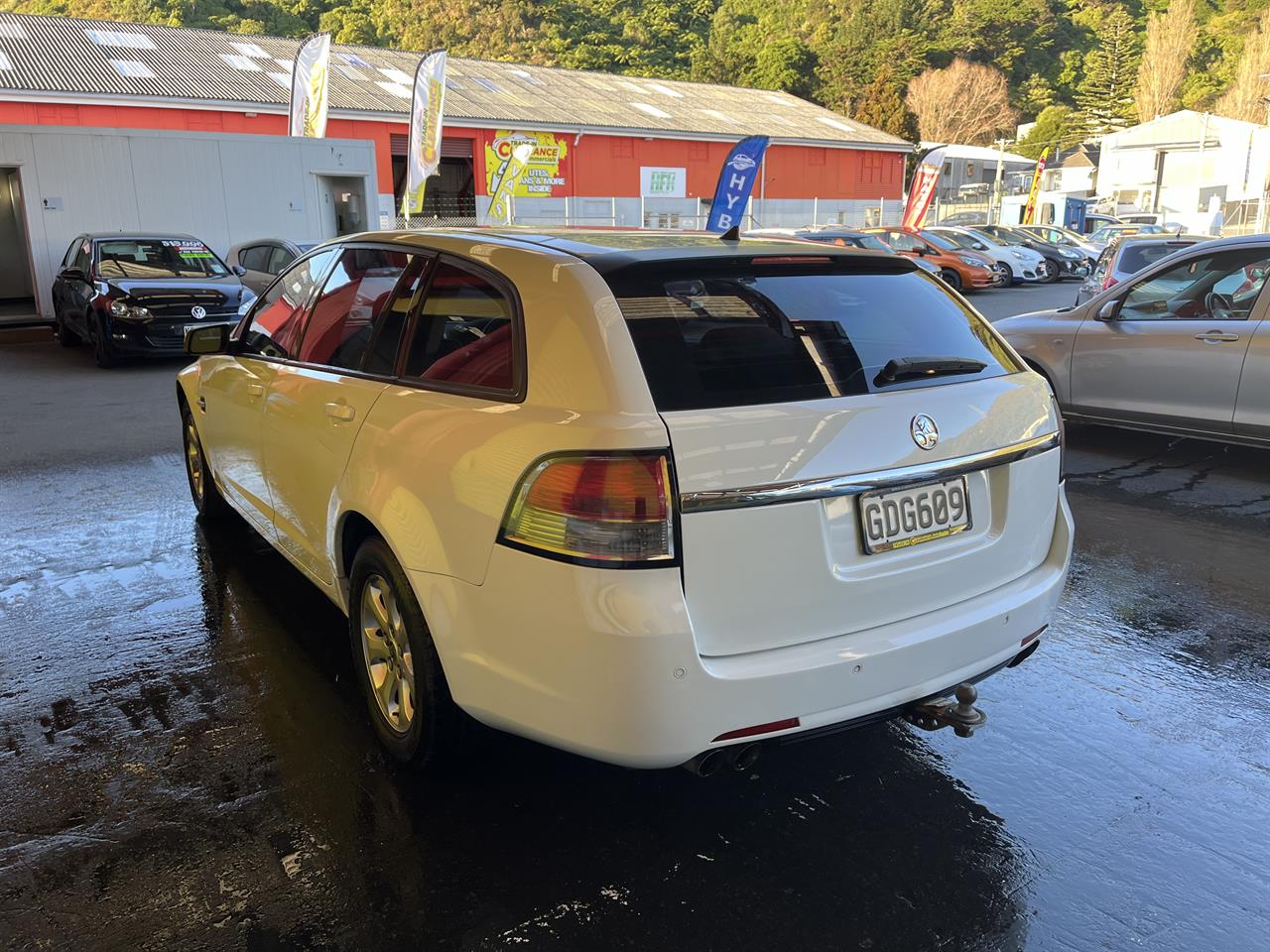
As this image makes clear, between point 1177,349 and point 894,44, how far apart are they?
76.2m

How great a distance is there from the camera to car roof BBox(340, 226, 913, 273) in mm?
2756

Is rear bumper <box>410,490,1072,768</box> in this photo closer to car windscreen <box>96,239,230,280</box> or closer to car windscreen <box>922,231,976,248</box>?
car windscreen <box>96,239,230,280</box>

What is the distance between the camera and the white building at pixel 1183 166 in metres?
54.2

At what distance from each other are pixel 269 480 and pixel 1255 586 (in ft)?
14.6

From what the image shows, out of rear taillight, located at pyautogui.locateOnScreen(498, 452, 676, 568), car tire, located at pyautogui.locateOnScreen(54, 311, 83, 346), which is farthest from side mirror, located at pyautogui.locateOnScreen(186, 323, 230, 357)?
car tire, located at pyautogui.locateOnScreen(54, 311, 83, 346)

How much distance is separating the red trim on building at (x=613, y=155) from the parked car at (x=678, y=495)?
2364 cm

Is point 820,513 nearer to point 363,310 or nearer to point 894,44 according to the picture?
point 363,310

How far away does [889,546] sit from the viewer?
2545mm

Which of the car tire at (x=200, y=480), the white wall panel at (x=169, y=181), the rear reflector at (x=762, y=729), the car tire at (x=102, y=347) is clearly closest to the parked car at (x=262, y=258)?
the white wall panel at (x=169, y=181)

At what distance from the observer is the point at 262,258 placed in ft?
50.8

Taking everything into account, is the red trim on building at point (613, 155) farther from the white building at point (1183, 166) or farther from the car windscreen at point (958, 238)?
the white building at point (1183, 166)

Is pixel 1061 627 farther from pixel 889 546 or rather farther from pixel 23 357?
pixel 23 357

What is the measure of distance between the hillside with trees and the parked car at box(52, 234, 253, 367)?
5279cm

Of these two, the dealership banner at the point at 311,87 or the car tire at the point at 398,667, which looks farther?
the dealership banner at the point at 311,87
